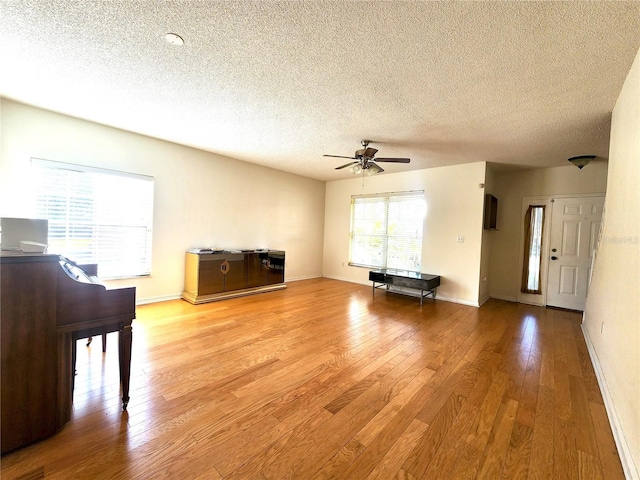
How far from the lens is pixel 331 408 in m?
1.89

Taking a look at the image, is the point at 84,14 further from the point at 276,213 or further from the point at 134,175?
the point at 276,213

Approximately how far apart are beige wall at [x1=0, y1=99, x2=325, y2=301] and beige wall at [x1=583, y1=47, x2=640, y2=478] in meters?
5.19

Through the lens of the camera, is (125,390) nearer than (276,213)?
Yes

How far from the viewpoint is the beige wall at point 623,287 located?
1543 millimetres

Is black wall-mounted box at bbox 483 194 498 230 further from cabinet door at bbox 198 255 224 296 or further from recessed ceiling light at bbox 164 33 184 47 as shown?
recessed ceiling light at bbox 164 33 184 47

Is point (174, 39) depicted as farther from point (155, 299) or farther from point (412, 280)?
point (412, 280)

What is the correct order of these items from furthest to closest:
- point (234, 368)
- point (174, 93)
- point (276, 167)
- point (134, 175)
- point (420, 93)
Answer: point (276, 167) → point (134, 175) → point (174, 93) → point (420, 93) → point (234, 368)

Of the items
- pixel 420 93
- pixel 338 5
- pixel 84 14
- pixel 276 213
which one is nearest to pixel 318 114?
pixel 420 93

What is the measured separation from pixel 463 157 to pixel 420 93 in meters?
2.53

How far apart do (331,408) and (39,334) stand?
182cm

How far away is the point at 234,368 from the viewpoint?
2.38 meters

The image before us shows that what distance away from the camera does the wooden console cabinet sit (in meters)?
4.41

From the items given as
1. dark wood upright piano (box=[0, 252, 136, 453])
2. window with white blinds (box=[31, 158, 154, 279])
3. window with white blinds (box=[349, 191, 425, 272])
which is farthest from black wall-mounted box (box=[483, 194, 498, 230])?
window with white blinds (box=[31, 158, 154, 279])

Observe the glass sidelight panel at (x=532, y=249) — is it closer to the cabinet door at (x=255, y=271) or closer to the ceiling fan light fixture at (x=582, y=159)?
the ceiling fan light fixture at (x=582, y=159)
